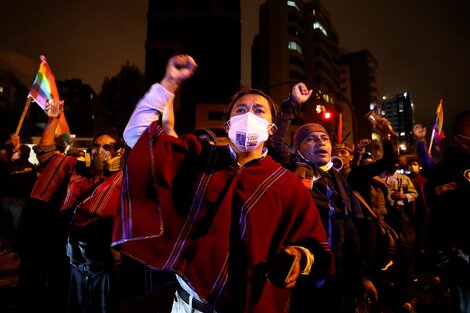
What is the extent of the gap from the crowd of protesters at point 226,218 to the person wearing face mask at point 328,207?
0.5 inches

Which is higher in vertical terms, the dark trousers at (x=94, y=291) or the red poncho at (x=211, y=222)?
the red poncho at (x=211, y=222)

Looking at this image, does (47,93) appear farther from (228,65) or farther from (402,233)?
(228,65)

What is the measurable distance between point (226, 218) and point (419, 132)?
456 cm

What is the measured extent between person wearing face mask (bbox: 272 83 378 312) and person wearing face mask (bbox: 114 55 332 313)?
1.03m

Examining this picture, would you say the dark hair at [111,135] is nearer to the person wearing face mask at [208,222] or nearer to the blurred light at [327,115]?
the person wearing face mask at [208,222]

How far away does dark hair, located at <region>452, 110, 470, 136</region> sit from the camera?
314 centimetres

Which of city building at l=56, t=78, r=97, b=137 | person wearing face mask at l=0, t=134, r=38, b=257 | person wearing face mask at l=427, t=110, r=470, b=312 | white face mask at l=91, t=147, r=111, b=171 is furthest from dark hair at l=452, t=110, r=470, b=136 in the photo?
city building at l=56, t=78, r=97, b=137

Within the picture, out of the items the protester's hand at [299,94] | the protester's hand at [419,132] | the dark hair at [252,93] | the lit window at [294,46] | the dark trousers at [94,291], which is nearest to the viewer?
the dark hair at [252,93]

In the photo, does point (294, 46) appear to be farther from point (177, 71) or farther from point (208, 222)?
point (208, 222)

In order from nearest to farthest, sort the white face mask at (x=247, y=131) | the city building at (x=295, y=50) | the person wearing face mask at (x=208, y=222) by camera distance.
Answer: the person wearing face mask at (x=208, y=222) < the white face mask at (x=247, y=131) < the city building at (x=295, y=50)

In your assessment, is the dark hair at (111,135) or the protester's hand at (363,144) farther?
the protester's hand at (363,144)

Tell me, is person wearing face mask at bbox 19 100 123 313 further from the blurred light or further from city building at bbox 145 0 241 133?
city building at bbox 145 0 241 133

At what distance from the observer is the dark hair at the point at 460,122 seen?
3138mm

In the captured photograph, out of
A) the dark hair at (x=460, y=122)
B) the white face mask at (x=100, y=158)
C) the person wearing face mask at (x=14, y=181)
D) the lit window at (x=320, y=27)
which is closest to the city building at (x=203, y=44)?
the person wearing face mask at (x=14, y=181)
